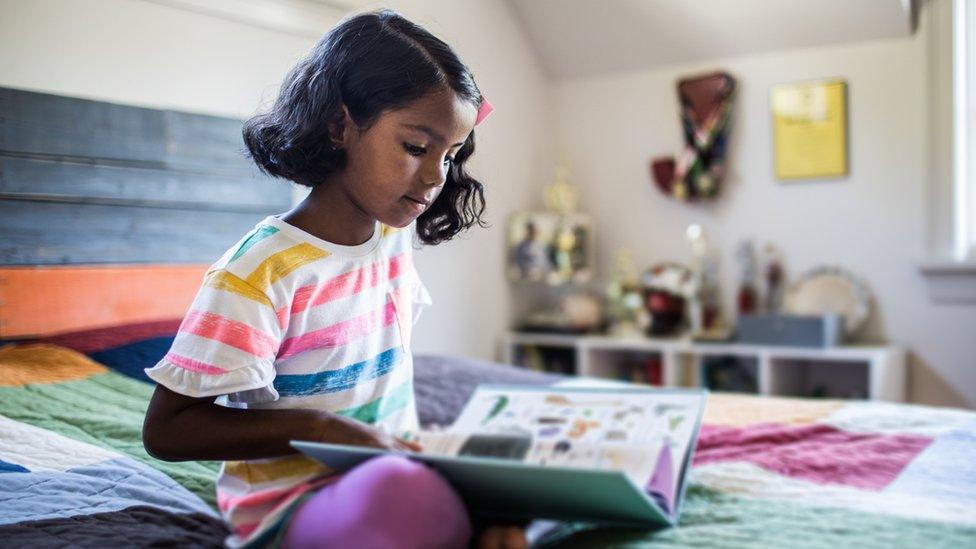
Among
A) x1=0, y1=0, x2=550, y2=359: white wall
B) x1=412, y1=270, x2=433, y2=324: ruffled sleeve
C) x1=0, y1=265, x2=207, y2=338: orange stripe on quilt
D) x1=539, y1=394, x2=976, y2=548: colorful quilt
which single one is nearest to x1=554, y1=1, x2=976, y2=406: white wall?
x1=539, y1=394, x2=976, y2=548: colorful quilt

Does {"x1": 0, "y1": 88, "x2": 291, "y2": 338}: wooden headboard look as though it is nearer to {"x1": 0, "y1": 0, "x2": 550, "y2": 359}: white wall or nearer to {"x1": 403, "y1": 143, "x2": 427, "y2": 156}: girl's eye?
{"x1": 0, "y1": 0, "x2": 550, "y2": 359}: white wall

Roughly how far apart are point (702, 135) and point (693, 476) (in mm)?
1882

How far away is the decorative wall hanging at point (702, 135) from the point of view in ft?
9.03

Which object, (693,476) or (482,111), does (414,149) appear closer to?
(482,111)

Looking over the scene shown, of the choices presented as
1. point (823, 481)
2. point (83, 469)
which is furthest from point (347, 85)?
point (823, 481)

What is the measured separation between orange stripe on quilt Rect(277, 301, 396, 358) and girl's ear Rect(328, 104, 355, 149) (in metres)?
0.18

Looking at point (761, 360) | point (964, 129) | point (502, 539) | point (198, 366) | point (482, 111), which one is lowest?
point (761, 360)

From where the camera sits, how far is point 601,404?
1.15 m

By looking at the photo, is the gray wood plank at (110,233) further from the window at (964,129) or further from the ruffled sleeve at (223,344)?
the window at (964,129)

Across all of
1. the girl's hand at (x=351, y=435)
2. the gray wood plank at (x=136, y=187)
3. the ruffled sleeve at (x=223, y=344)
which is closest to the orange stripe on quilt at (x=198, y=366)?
the ruffled sleeve at (x=223, y=344)

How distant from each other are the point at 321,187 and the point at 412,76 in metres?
0.15

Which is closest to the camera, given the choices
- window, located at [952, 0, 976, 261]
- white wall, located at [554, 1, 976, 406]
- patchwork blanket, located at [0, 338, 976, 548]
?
patchwork blanket, located at [0, 338, 976, 548]

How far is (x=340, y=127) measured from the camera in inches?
31.8

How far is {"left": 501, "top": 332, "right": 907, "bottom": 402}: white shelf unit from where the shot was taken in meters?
2.42
